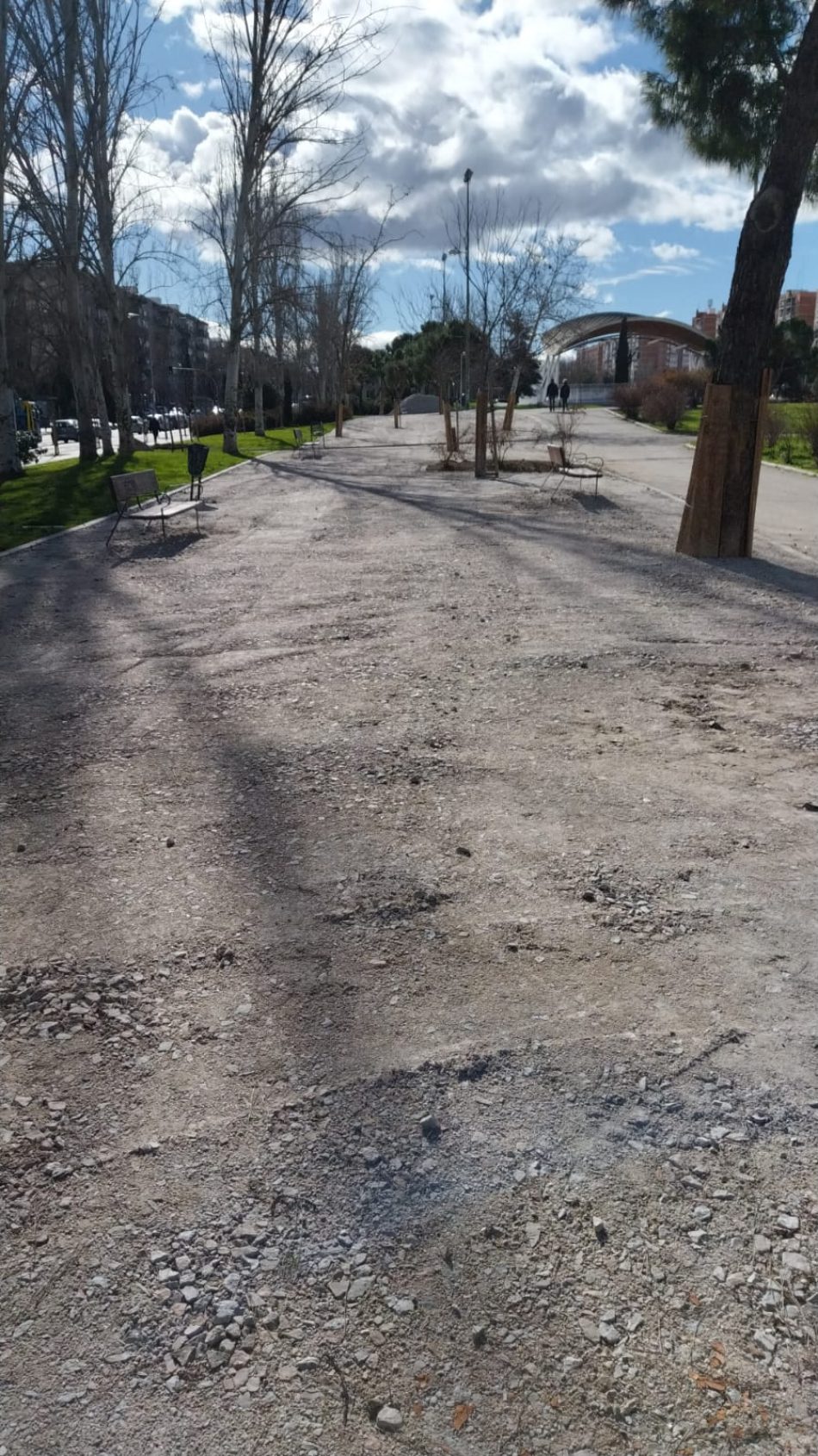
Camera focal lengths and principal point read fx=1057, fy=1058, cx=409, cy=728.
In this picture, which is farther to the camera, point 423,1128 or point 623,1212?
point 423,1128

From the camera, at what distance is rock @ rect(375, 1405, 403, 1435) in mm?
1808

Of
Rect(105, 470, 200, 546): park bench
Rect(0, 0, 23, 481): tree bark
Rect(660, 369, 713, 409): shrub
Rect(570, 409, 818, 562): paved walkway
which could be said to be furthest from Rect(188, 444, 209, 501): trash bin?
Rect(660, 369, 713, 409): shrub

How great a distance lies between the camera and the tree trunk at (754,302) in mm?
9953

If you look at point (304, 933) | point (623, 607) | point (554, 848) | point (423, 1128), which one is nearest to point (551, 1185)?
point (423, 1128)

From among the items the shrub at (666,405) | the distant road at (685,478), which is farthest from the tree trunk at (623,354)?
the shrub at (666,405)

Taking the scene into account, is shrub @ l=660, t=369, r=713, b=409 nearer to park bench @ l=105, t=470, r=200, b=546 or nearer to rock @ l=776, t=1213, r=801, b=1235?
park bench @ l=105, t=470, r=200, b=546

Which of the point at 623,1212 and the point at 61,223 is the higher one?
the point at 61,223

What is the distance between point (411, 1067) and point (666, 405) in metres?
39.0

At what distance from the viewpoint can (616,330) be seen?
74.9 metres

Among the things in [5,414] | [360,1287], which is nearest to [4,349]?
[5,414]

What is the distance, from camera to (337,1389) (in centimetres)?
188

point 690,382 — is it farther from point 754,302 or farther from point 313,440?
point 754,302

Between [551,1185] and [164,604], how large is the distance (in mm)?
7234

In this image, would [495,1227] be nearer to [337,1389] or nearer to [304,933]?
[337,1389]
